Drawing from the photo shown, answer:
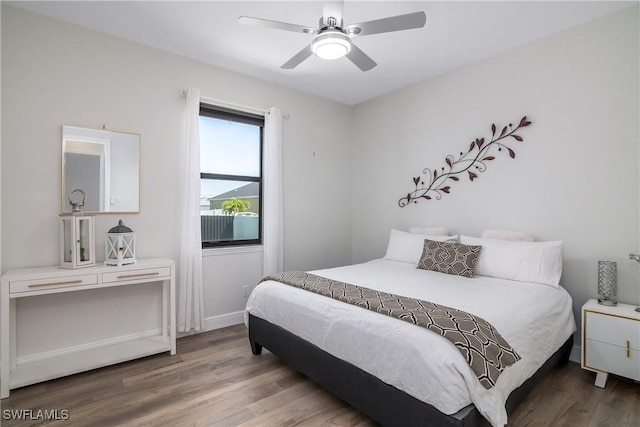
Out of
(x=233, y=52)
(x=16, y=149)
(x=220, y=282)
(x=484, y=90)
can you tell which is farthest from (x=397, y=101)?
(x=16, y=149)

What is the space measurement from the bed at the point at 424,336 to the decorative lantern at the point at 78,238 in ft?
4.40

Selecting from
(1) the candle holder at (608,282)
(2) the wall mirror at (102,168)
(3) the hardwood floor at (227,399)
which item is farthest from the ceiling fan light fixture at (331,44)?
(1) the candle holder at (608,282)

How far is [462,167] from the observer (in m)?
3.49

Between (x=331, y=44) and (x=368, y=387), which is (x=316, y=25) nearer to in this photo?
(x=331, y=44)

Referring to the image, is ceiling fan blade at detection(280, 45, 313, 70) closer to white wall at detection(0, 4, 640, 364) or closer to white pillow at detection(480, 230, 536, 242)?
white wall at detection(0, 4, 640, 364)

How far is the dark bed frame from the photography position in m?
1.50

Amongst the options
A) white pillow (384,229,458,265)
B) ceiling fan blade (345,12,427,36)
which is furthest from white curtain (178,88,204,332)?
white pillow (384,229,458,265)

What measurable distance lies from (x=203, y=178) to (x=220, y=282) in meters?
1.11

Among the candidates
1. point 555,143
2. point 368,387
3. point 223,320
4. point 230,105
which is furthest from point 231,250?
point 555,143

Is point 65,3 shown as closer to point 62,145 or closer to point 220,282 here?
point 62,145

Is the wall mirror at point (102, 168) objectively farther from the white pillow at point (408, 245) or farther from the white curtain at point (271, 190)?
the white pillow at point (408, 245)

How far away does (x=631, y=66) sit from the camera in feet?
8.05

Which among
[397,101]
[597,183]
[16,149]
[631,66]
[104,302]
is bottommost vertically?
[104,302]

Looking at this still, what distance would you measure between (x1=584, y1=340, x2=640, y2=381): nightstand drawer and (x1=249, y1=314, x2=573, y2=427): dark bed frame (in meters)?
0.17
